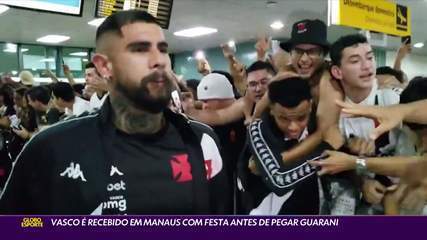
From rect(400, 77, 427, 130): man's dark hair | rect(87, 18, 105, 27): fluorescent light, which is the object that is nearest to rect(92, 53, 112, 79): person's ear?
rect(87, 18, 105, 27): fluorescent light

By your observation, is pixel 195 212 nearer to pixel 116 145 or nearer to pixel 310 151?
pixel 116 145

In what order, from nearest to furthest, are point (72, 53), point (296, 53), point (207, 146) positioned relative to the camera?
1. point (207, 146)
2. point (296, 53)
3. point (72, 53)

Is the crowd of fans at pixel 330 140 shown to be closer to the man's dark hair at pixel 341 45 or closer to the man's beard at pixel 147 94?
the man's dark hair at pixel 341 45

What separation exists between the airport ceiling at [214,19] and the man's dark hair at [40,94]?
2951mm

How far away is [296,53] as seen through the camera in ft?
6.27

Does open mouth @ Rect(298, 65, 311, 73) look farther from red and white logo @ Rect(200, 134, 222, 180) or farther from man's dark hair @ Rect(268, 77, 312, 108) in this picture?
red and white logo @ Rect(200, 134, 222, 180)

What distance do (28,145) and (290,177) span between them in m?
0.84

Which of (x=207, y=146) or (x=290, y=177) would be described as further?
(x=290, y=177)

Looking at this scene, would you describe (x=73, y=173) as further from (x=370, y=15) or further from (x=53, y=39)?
(x=53, y=39)

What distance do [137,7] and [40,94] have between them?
980 millimetres

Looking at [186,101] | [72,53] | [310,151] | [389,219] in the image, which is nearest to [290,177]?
[310,151]

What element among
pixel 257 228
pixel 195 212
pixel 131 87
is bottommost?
pixel 257 228

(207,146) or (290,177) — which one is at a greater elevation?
(207,146)

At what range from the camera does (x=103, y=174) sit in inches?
48.7
